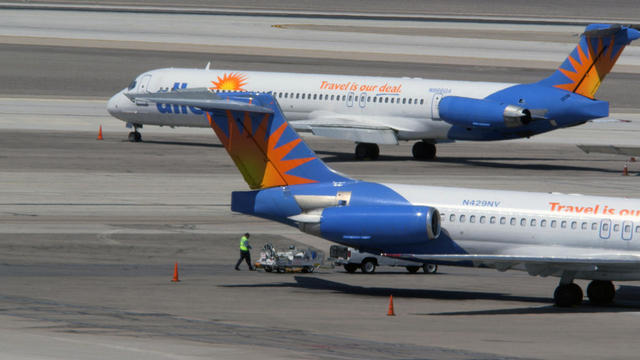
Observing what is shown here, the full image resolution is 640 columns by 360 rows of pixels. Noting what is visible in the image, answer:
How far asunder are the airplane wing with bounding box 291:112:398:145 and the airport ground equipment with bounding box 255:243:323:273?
24.7 metres

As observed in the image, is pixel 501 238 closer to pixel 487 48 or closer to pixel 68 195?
pixel 68 195

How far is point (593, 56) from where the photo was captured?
5809cm

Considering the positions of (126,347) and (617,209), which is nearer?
(126,347)

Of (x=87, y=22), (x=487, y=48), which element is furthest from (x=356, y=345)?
(x=87, y=22)

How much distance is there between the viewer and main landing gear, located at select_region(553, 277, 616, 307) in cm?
3006

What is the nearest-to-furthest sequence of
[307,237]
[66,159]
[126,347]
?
[126,347]
[307,237]
[66,159]

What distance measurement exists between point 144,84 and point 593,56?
78.9 feet

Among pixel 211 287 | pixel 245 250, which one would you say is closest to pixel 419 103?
pixel 245 250

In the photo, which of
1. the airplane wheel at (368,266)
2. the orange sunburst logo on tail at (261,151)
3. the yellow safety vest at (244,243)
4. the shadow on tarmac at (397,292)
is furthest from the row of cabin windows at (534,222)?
the yellow safety vest at (244,243)

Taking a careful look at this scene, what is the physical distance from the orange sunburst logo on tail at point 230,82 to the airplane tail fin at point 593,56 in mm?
16392

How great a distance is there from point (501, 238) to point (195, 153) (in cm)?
3410

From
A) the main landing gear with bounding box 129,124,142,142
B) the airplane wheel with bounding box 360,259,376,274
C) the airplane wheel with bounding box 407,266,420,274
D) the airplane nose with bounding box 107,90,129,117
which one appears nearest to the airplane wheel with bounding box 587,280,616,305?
the airplane wheel with bounding box 407,266,420,274

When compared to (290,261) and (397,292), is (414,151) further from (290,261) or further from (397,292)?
(397,292)

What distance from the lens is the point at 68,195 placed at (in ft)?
159
